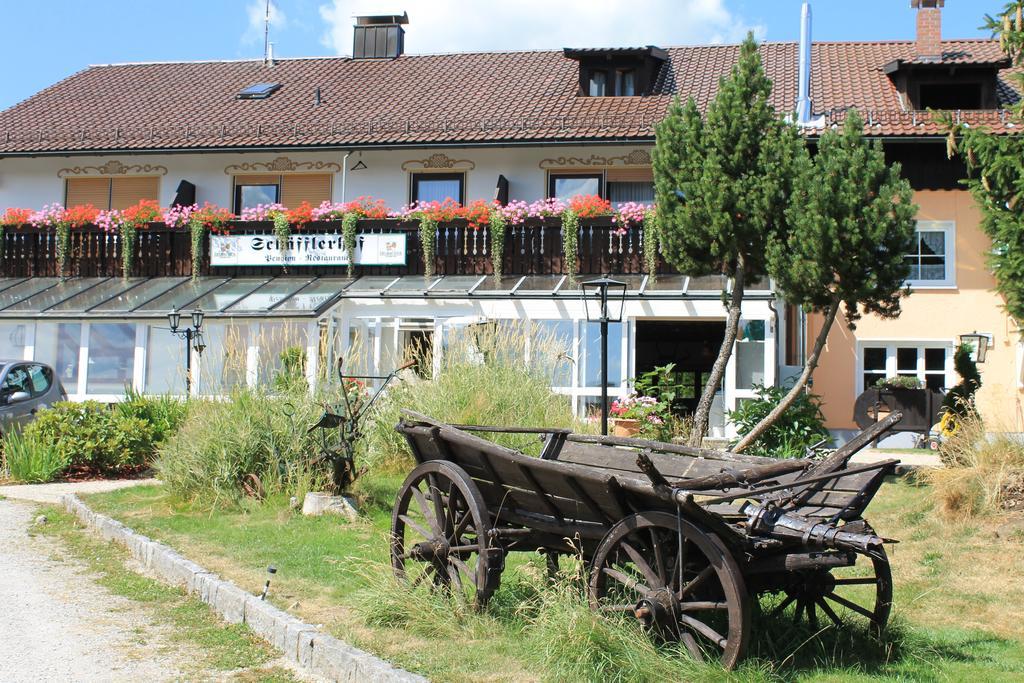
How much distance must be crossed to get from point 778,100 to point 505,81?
18.9 ft

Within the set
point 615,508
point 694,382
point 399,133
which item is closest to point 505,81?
point 399,133

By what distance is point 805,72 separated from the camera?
19.2 meters

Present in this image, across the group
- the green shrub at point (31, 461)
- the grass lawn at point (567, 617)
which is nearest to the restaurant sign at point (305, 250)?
the green shrub at point (31, 461)

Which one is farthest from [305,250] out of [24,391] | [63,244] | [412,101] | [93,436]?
[93,436]

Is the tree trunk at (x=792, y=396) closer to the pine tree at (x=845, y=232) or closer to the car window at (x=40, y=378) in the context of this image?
the pine tree at (x=845, y=232)

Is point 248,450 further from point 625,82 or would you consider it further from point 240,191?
point 625,82

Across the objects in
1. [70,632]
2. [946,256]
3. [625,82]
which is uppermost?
[625,82]

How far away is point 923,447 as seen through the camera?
15.5 meters

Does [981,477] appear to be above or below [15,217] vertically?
below

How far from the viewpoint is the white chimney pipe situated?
18.7 metres

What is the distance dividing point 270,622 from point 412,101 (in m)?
17.0

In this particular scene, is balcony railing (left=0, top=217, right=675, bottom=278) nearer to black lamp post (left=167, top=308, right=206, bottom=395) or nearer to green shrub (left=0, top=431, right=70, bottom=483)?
black lamp post (left=167, top=308, right=206, bottom=395)

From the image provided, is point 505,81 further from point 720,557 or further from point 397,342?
point 720,557

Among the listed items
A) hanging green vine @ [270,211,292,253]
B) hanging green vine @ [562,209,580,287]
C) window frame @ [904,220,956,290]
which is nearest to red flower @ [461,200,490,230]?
hanging green vine @ [562,209,580,287]
